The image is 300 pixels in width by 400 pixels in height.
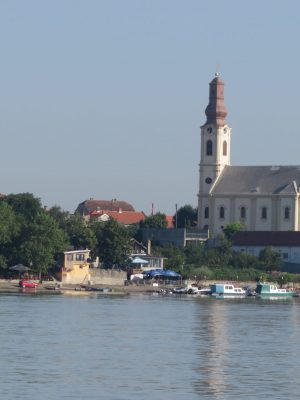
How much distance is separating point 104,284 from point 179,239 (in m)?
27.8

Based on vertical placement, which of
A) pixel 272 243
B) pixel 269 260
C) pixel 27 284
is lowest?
pixel 27 284

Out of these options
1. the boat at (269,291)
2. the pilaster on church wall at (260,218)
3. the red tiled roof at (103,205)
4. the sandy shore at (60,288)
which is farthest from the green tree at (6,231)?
the red tiled roof at (103,205)

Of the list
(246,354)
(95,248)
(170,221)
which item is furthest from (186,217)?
(246,354)

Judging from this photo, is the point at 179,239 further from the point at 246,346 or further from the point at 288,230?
the point at 246,346

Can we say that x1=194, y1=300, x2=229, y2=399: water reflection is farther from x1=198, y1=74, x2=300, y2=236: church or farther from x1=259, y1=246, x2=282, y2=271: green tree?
x1=198, y1=74, x2=300, y2=236: church

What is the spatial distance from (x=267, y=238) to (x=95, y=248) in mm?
24486

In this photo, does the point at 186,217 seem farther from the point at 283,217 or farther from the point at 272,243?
the point at 272,243

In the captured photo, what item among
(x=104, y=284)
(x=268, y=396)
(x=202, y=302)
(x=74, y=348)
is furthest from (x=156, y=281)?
(x=268, y=396)

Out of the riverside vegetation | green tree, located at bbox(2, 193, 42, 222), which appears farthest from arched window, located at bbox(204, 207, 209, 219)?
green tree, located at bbox(2, 193, 42, 222)

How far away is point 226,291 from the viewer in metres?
112

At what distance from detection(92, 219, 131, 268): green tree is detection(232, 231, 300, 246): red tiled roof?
837 inches

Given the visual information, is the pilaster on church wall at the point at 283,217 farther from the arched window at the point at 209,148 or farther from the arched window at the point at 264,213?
the arched window at the point at 209,148

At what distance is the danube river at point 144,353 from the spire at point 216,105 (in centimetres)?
7085

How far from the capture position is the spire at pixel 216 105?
152125 mm
